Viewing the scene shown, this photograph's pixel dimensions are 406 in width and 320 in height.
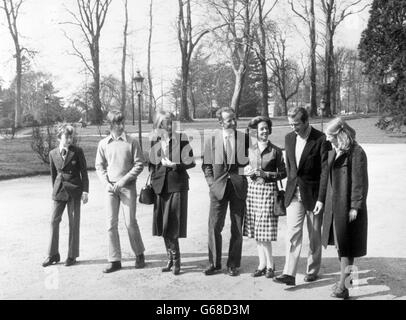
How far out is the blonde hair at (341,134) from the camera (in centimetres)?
412

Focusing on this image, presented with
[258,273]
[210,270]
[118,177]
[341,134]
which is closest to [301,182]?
[341,134]

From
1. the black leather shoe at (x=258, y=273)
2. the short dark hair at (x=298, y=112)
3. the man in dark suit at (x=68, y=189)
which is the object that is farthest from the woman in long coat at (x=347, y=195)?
the man in dark suit at (x=68, y=189)

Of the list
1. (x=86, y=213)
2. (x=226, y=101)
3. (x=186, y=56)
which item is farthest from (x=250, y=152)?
(x=226, y=101)

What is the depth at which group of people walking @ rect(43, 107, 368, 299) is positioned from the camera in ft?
13.8

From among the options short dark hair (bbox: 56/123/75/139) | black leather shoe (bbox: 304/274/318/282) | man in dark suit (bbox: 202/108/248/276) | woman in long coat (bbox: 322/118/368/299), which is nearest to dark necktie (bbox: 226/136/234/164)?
man in dark suit (bbox: 202/108/248/276)

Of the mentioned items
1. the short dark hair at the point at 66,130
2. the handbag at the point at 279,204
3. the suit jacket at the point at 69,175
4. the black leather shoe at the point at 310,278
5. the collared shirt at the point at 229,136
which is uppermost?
the short dark hair at the point at 66,130

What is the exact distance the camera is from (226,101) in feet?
188

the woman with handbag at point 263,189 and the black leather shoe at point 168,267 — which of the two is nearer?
the woman with handbag at point 263,189

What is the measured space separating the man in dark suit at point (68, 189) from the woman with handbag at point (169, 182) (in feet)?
3.27

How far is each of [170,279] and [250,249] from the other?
159 cm

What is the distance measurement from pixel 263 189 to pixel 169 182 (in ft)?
3.45

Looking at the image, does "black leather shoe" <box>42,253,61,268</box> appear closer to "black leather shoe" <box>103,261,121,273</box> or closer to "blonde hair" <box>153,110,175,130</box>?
"black leather shoe" <box>103,261,121,273</box>

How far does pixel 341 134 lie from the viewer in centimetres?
414

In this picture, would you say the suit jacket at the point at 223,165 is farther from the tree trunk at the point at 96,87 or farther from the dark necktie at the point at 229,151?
the tree trunk at the point at 96,87
